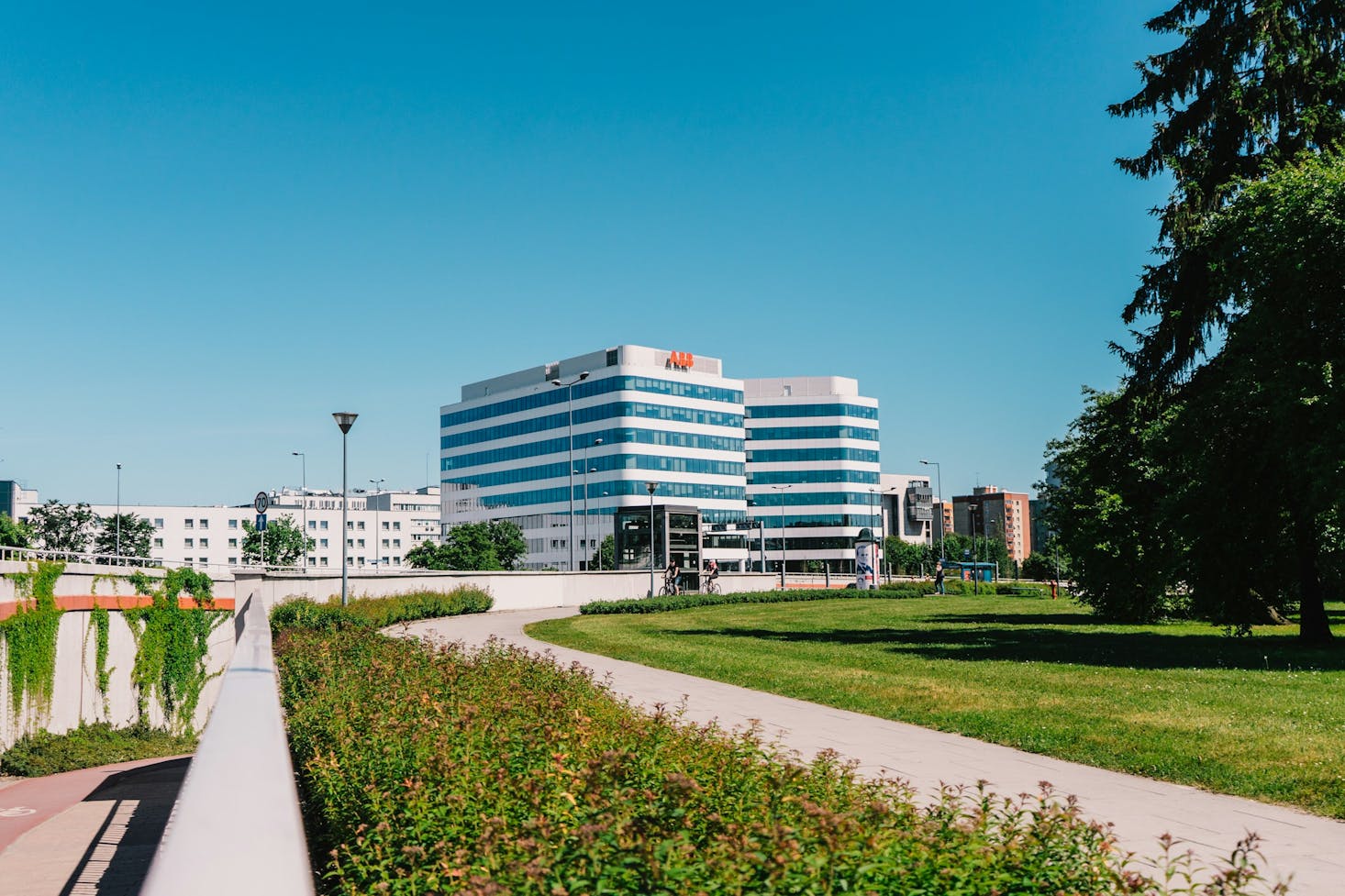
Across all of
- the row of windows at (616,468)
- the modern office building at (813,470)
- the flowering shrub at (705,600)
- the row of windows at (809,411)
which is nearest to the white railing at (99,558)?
the flowering shrub at (705,600)

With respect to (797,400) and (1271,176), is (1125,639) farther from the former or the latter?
(797,400)

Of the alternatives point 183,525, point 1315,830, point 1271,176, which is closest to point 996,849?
point 1315,830

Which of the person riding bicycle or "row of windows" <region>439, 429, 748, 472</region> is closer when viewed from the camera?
the person riding bicycle

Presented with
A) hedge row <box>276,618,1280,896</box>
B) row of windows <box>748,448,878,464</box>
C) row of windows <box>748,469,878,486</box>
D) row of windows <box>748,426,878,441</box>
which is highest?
row of windows <box>748,426,878,441</box>

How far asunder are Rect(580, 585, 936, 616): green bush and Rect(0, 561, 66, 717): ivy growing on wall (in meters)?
19.7

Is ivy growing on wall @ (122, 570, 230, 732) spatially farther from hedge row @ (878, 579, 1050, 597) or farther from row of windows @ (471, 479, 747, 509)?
row of windows @ (471, 479, 747, 509)

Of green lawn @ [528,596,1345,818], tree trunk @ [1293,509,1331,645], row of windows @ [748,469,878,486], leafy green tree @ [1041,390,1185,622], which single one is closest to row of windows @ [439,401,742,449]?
row of windows @ [748,469,878,486]

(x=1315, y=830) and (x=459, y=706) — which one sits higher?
Result: (x=459, y=706)

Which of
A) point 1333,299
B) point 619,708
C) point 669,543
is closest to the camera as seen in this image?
point 619,708

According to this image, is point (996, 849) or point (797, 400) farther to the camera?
point (797, 400)

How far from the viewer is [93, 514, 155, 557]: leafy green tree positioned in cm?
12112

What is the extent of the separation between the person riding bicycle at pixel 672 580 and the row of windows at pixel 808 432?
74414 millimetres

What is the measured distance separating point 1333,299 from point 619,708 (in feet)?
59.4

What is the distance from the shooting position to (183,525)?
160500mm
